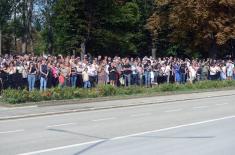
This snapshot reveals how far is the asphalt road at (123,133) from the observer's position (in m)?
11.6

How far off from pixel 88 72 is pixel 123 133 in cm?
1578

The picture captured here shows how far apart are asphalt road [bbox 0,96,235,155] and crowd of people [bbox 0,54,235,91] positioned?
7438 mm

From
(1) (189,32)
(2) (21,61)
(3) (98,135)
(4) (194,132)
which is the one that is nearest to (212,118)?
(4) (194,132)

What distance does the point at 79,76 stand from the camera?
30.0 m

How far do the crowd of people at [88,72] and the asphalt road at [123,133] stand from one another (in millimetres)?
7438

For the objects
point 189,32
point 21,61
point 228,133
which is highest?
point 189,32

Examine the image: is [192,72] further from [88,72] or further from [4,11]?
[4,11]

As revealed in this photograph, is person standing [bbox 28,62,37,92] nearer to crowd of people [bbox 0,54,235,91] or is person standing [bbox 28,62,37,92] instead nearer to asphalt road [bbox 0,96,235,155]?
crowd of people [bbox 0,54,235,91]

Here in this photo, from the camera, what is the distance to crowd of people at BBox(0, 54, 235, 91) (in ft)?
89.1

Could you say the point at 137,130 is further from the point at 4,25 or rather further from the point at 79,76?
the point at 4,25

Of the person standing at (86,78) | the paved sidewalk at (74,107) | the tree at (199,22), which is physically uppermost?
the tree at (199,22)

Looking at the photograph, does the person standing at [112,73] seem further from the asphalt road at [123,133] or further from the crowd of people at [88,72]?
the asphalt road at [123,133]

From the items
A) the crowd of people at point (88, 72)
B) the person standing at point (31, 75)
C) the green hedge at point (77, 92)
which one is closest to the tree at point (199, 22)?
the crowd of people at point (88, 72)

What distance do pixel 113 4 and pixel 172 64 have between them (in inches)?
983
